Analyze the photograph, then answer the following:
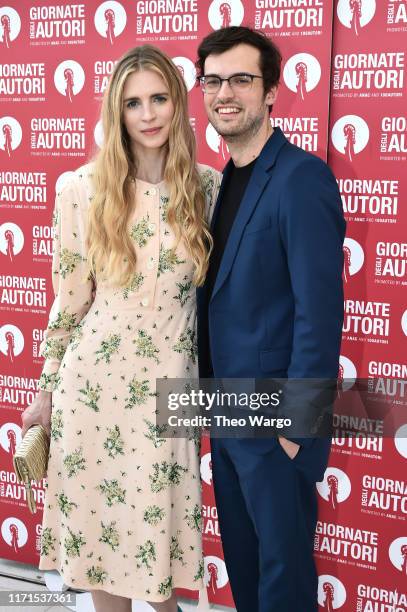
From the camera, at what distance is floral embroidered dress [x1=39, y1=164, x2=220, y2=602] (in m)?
1.97

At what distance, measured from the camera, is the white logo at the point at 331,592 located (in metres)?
2.68

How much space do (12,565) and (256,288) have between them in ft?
6.68

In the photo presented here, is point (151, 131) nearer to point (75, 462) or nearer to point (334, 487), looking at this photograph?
point (75, 462)

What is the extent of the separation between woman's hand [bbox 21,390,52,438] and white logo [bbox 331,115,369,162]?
1.23 metres

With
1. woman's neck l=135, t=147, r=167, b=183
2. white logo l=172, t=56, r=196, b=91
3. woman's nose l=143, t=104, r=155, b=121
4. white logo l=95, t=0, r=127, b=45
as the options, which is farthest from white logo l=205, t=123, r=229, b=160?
woman's nose l=143, t=104, r=155, b=121

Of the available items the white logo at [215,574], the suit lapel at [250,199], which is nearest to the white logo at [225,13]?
the suit lapel at [250,199]

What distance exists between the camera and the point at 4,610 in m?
2.78

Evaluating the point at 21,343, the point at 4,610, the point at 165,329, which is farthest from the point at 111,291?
the point at 4,610

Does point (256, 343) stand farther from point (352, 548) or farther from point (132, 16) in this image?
point (132, 16)

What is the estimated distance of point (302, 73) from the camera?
2.42 m

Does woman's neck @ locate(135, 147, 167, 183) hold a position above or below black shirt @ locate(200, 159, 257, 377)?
above

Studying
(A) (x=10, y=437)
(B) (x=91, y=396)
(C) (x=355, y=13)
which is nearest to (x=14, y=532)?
(A) (x=10, y=437)

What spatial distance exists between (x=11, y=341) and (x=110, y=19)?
1335 mm

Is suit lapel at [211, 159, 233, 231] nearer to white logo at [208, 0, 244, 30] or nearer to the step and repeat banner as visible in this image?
the step and repeat banner
